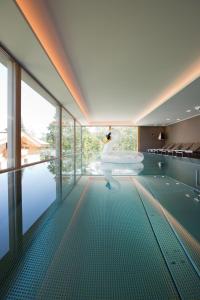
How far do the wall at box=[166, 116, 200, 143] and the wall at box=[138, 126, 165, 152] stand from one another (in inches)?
47.0

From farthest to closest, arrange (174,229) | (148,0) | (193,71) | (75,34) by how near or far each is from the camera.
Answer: (193,71) → (75,34) → (148,0) → (174,229)

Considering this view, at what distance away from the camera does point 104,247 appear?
1.58 m

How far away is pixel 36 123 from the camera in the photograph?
7.59 meters

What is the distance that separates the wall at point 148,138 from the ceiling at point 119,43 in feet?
36.8

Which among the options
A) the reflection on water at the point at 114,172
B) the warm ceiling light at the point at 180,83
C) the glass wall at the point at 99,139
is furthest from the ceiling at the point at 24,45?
the glass wall at the point at 99,139

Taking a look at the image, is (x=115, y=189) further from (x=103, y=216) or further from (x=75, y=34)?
(x=75, y=34)

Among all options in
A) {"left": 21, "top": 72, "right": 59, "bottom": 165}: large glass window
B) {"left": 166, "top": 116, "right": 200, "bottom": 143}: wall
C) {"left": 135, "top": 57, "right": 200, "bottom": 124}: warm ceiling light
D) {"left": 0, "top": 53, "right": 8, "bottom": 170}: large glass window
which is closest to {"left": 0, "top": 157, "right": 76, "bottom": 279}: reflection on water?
{"left": 0, "top": 53, "right": 8, "bottom": 170}: large glass window

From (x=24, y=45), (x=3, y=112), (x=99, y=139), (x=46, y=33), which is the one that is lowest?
(x=99, y=139)

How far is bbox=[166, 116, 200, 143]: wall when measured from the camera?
1241 centimetres

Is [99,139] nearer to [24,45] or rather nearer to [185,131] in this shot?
[185,131]

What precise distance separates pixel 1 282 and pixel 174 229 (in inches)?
56.7

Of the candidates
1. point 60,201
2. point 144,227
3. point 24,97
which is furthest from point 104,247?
point 24,97

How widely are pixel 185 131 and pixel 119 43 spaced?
36.2ft

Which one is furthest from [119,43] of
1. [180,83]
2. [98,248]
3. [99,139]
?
[99,139]
